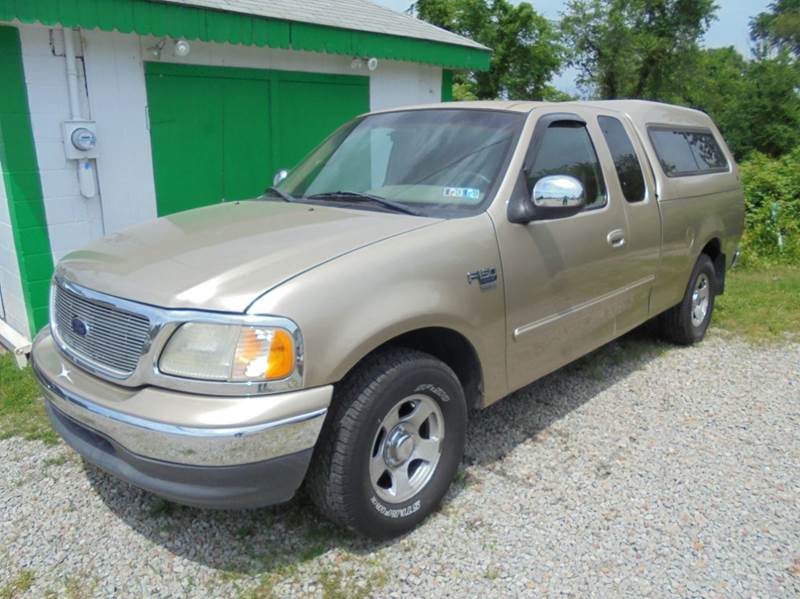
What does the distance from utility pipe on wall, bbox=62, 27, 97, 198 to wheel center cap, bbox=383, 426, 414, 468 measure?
13.2 ft

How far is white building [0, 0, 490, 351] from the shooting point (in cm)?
537

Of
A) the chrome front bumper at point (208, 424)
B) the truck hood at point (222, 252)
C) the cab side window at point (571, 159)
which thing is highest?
the cab side window at point (571, 159)

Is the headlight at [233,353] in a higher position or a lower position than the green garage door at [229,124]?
lower

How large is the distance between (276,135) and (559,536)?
5288 millimetres

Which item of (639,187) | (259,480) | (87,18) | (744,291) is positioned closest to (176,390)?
(259,480)

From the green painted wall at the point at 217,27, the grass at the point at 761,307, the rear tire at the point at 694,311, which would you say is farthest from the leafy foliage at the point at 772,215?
the green painted wall at the point at 217,27

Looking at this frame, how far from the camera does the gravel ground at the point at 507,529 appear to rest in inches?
113

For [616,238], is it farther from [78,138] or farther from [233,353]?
[78,138]

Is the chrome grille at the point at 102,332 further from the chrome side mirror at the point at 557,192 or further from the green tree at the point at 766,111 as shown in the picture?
the green tree at the point at 766,111

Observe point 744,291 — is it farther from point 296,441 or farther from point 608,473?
point 296,441

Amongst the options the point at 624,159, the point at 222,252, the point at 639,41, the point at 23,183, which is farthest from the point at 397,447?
the point at 639,41

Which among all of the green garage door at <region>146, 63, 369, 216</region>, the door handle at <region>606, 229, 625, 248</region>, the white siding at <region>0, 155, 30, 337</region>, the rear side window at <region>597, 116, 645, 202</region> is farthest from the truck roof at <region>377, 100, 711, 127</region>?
the white siding at <region>0, 155, 30, 337</region>

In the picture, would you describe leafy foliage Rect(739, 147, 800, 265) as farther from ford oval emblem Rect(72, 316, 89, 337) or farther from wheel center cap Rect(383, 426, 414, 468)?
ford oval emblem Rect(72, 316, 89, 337)

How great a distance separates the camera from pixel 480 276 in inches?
129
